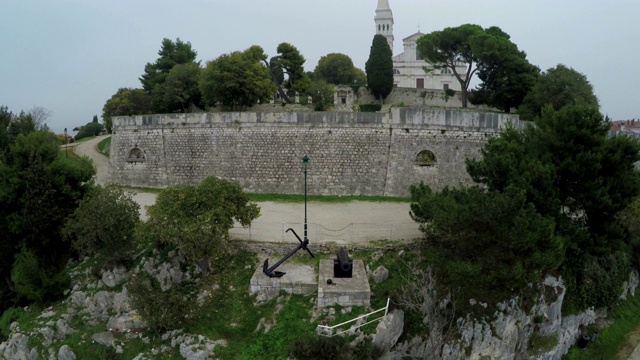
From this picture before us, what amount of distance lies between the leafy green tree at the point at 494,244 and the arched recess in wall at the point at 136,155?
16.8 metres

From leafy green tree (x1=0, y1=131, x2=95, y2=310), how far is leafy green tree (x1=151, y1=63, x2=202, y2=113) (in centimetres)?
1136

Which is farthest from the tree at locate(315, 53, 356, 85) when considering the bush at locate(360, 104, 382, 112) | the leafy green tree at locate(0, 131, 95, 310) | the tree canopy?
the leafy green tree at locate(0, 131, 95, 310)

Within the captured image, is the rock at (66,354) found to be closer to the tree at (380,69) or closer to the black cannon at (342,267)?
the black cannon at (342,267)

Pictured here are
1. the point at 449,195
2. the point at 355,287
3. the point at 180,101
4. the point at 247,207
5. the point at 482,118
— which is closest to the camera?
the point at 355,287

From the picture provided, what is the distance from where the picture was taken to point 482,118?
19.4 metres

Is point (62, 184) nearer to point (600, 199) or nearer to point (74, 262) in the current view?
point (74, 262)

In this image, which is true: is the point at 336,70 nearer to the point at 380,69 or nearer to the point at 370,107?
the point at 380,69

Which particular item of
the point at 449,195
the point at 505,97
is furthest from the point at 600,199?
the point at 505,97

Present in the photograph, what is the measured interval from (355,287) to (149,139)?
15384 millimetres

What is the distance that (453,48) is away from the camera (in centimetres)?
3145

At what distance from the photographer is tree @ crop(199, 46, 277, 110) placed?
83.4ft

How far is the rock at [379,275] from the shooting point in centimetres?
1270

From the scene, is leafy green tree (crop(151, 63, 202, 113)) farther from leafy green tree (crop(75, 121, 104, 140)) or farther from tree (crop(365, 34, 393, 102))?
leafy green tree (crop(75, 121, 104, 140))

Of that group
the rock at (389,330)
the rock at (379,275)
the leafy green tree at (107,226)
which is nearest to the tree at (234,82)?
the leafy green tree at (107,226)
